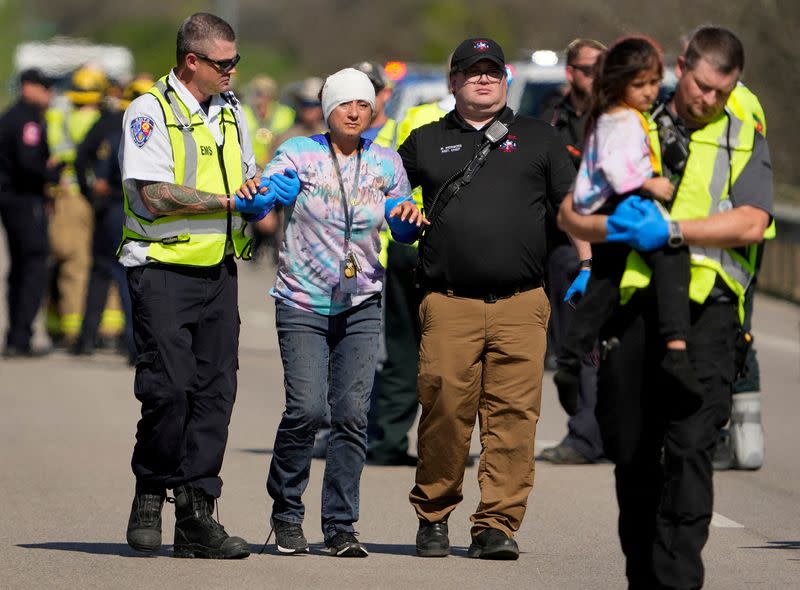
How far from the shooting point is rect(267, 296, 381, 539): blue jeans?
789 centimetres

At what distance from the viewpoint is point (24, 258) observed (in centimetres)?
1644

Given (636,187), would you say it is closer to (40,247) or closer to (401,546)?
(401,546)

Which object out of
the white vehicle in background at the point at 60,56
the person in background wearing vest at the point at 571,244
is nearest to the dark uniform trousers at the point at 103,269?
the person in background wearing vest at the point at 571,244

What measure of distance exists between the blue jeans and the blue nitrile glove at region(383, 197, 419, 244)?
0.34m

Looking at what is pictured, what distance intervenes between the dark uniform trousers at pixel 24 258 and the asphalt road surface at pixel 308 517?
233 cm

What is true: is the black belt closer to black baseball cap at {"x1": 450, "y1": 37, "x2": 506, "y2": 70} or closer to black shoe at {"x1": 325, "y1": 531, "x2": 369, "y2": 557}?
black baseball cap at {"x1": 450, "y1": 37, "x2": 506, "y2": 70}

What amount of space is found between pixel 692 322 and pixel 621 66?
839 mm

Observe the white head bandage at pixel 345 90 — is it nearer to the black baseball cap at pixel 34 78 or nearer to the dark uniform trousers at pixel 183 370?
the dark uniform trousers at pixel 183 370

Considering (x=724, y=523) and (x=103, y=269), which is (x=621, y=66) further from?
(x=103, y=269)

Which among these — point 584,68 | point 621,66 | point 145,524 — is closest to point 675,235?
point 621,66

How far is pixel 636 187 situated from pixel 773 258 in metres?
13.7

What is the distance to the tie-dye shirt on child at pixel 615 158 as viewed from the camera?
20.1 ft

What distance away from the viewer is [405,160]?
8.22 metres

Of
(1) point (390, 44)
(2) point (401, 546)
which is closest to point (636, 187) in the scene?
(2) point (401, 546)
